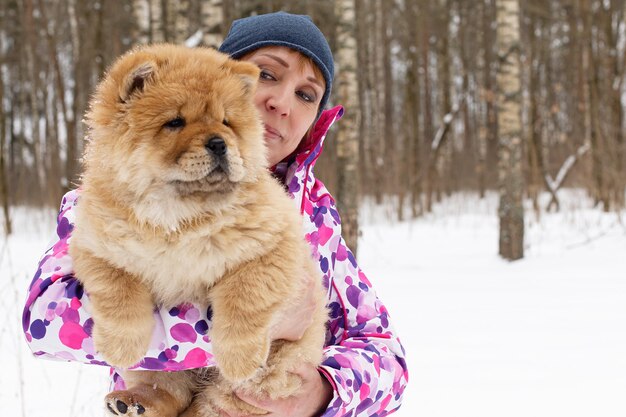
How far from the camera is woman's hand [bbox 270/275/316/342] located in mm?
1689

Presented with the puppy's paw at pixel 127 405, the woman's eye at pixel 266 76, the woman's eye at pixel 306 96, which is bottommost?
the puppy's paw at pixel 127 405

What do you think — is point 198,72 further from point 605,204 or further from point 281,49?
point 605,204

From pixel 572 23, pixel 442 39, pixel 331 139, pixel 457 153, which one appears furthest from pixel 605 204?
pixel 457 153

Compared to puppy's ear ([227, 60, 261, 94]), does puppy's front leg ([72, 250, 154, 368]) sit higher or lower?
lower

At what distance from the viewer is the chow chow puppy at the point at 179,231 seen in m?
1.56

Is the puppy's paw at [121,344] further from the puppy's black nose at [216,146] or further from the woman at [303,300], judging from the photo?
the puppy's black nose at [216,146]

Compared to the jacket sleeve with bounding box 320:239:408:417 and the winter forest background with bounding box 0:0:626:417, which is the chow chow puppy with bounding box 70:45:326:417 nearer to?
the jacket sleeve with bounding box 320:239:408:417

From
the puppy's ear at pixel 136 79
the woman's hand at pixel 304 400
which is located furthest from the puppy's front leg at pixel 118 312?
the puppy's ear at pixel 136 79

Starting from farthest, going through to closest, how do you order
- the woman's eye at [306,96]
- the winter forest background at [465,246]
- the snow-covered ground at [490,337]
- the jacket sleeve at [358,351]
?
the winter forest background at [465,246] → the snow-covered ground at [490,337] → the woman's eye at [306,96] → the jacket sleeve at [358,351]

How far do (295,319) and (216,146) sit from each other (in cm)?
54

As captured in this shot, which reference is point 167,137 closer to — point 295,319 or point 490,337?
point 295,319

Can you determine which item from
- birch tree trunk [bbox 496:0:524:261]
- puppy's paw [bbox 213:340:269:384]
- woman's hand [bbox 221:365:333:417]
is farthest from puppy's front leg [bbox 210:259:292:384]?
birch tree trunk [bbox 496:0:524:261]

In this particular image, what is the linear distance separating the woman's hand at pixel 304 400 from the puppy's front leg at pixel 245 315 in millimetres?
112

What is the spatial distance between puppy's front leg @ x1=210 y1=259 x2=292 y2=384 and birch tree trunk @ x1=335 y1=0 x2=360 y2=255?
210 inches
